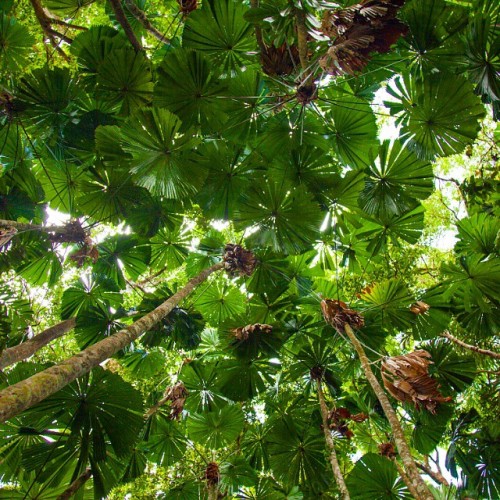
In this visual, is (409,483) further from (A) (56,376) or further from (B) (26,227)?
(B) (26,227)

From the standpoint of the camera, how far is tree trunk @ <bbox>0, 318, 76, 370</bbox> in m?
2.75

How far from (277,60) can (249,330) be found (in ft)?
6.64

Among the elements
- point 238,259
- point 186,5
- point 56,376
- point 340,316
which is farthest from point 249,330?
point 186,5

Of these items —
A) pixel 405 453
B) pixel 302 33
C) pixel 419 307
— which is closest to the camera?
pixel 405 453

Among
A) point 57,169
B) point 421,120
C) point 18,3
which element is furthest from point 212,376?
point 18,3

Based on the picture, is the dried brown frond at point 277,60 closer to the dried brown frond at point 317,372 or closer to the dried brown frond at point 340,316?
the dried brown frond at point 340,316

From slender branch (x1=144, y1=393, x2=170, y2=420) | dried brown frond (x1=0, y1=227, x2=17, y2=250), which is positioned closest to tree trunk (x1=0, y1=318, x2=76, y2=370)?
dried brown frond (x1=0, y1=227, x2=17, y2=250)

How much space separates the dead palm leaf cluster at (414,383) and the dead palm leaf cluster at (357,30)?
4.79ft

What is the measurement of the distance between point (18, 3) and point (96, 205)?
373 cm

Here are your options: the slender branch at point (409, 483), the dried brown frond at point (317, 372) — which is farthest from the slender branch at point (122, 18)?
the slender branch at point (409, 483)

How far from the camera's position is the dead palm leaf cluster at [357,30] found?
1.78m

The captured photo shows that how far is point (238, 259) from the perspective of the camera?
3.33 metres

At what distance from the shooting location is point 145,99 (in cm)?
315

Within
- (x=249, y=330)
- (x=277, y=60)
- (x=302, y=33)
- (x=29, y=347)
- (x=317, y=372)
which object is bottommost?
(x=317, y=372)
